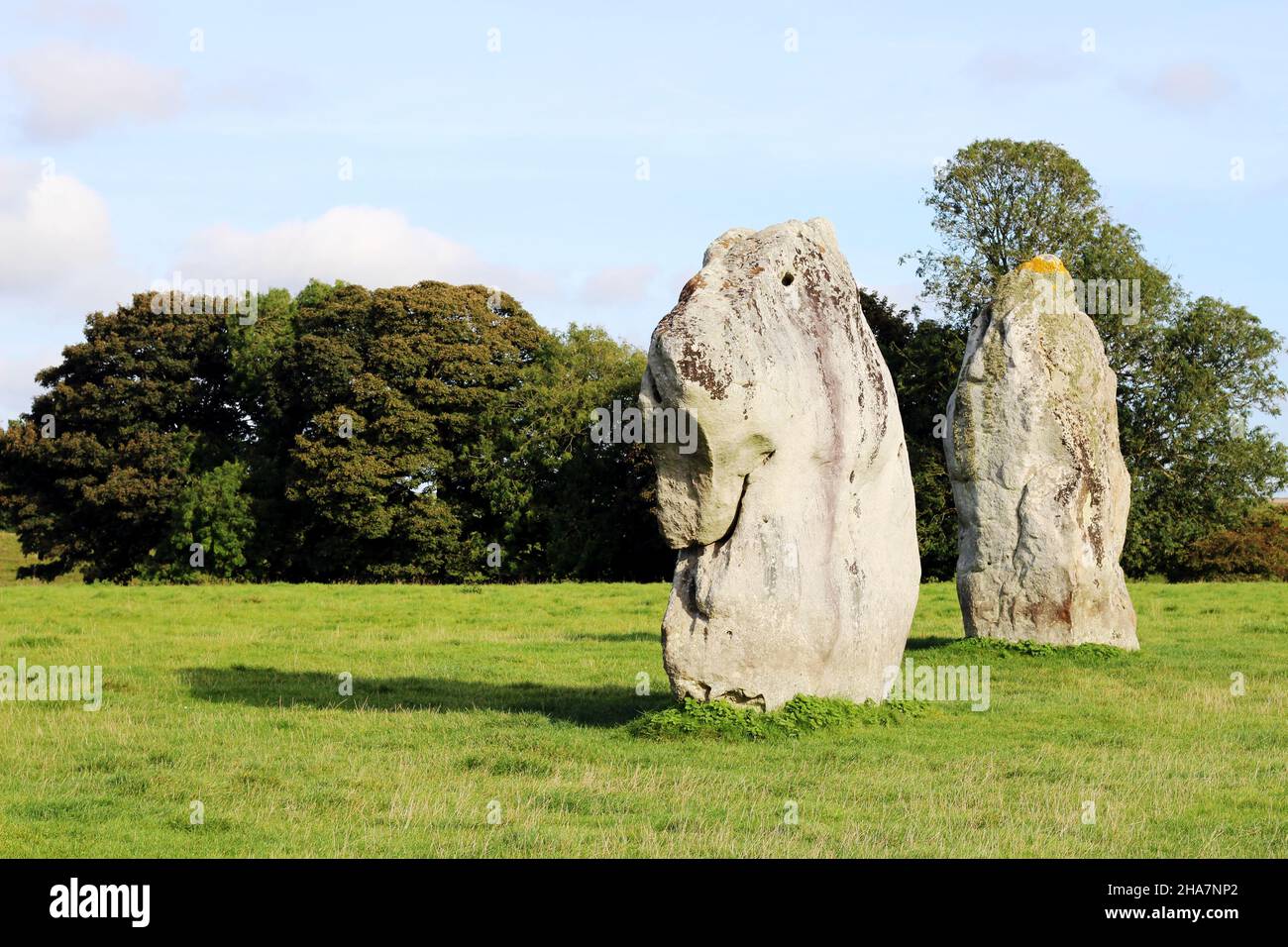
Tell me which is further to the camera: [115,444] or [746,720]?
[115,444]

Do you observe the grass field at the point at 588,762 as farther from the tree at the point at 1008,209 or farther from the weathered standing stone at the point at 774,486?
the tree at the point at 1008,209

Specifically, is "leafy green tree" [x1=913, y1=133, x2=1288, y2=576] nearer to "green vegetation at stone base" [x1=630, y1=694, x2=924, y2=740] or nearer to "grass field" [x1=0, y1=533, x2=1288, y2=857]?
"grass field" [x1=0, y1=533, x2=1288, y2=857]

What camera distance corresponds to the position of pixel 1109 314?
157ft

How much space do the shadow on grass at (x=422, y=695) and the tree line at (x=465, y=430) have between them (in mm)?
28975

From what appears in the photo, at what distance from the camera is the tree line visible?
47.4 metres

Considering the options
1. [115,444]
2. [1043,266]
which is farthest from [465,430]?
[1043,266]

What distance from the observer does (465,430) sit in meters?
52.1

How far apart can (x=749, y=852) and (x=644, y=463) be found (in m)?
44.6

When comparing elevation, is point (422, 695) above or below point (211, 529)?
below

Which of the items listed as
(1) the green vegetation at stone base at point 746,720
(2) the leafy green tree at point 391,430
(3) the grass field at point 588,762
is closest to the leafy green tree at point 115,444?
(2) the leafy green tree at point 391,430

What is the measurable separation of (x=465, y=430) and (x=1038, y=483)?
32.2 metres

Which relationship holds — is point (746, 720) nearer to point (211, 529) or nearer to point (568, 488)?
point (568, 488)

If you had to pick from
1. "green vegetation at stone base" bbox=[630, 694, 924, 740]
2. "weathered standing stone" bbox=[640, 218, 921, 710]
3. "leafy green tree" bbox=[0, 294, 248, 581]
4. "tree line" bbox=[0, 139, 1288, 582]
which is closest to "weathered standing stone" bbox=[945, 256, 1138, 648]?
"weathered standing stone" bbox=[640, 218, 921, 710]

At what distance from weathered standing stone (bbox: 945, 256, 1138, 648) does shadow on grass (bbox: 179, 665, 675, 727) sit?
6745 mm
